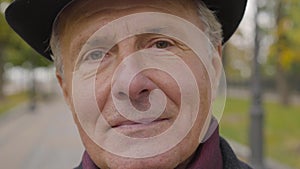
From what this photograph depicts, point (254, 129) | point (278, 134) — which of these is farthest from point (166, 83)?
point (278, 134)

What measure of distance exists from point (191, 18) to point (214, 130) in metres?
0.31

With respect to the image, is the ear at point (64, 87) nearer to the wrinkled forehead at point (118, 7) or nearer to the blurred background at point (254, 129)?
the wrinkled forehead at point (118, 7)

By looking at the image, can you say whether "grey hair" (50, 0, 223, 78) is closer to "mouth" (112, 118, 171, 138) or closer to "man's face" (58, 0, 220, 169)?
"man's face" (58, 0, 220, 169)

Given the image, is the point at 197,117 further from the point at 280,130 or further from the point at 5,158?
the point at 280,130

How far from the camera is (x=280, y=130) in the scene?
12.5 m

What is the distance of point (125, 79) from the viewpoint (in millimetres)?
985

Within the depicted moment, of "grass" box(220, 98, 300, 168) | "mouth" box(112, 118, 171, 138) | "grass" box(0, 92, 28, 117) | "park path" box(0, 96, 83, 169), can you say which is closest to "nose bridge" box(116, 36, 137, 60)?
"mouth" box(112, 118, 171, 138)

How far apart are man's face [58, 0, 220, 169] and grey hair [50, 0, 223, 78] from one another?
29mm

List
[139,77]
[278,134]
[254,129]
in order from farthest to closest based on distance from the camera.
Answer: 1. [278,134]
2. [254,129]
3. [139,77]

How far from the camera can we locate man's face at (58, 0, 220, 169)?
3.27 feet

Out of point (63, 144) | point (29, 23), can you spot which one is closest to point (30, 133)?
point (63, 144)

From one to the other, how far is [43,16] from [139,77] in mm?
340

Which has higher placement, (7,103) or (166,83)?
(166,83)

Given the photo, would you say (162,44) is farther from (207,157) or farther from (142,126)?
(207,157)
